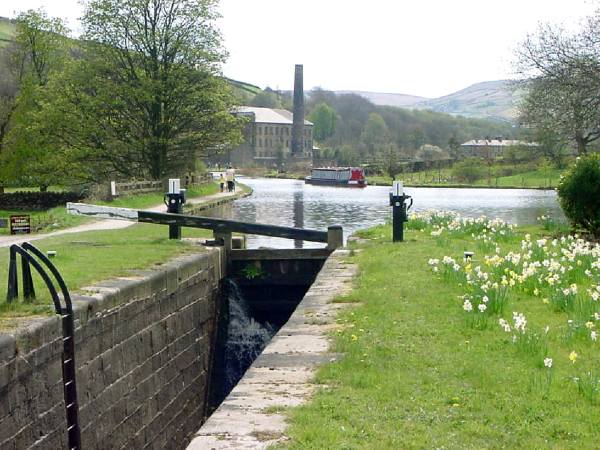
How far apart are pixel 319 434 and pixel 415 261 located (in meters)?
7.74

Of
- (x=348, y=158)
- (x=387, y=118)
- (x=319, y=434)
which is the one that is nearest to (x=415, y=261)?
(x=319, y=434)

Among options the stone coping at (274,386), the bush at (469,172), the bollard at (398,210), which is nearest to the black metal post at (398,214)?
the bollard at (398,210)

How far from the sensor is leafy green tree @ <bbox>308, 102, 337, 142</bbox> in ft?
566

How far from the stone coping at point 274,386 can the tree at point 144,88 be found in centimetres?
2893

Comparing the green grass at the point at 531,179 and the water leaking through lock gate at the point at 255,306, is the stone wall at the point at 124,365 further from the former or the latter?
the green grass at the point at 531,179

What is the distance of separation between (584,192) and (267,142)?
132 m

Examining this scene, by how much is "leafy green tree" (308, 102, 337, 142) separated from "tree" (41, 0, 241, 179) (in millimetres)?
133950

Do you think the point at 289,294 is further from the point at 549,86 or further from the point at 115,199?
the point at 115,199

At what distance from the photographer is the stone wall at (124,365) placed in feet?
23.1

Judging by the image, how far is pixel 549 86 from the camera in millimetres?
21172

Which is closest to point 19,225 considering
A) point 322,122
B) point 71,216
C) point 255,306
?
point 71,216

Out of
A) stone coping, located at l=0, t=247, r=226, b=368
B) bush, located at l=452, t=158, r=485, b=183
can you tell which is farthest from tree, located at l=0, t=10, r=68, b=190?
bush, located at l=452, t=158, r=485, b=183

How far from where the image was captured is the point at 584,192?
55.9ft

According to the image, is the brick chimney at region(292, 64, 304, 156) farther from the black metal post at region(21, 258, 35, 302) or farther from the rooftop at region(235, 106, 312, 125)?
the black metal post at region(21, 258, 35, 302)
